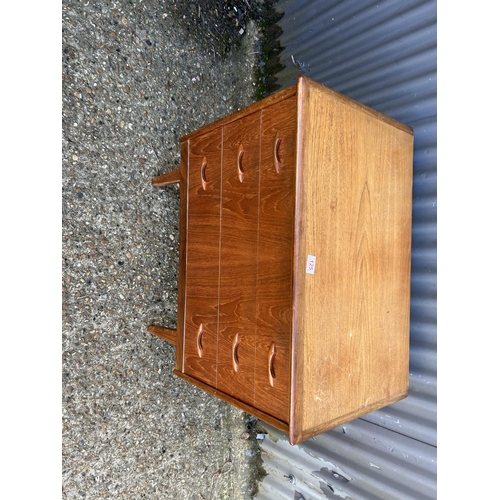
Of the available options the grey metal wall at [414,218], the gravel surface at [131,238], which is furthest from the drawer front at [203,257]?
the grey metal wall at [414,218]

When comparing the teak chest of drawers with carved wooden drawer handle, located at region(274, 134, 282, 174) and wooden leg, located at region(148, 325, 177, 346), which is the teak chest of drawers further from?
wooden leg, located at region(148, 325, 177, 346)

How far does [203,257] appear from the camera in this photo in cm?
153

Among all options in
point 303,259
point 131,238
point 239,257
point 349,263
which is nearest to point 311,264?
point 303,259

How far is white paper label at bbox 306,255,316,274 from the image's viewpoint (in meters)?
1.11

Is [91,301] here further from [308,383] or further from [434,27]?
[434,27]

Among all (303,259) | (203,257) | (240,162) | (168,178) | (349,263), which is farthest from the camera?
(168,178)

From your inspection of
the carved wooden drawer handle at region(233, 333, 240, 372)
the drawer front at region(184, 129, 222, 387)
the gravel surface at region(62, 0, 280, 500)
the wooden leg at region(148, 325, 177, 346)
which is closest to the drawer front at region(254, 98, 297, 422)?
the carved wooden drawer handle at region(233, 333, 240, 372)

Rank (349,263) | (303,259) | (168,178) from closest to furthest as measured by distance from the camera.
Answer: (303,259) → (349,263) → (168,178)

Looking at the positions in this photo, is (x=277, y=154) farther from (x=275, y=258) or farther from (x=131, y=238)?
(x=131, y=238)

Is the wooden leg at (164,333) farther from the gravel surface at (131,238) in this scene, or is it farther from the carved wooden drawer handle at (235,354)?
the carved wooden drawer handle at (235,354)

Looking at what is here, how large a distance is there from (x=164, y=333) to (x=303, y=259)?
911 mm

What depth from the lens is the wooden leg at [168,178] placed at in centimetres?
171

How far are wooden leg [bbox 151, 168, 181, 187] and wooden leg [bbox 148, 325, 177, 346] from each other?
0.63 metres
